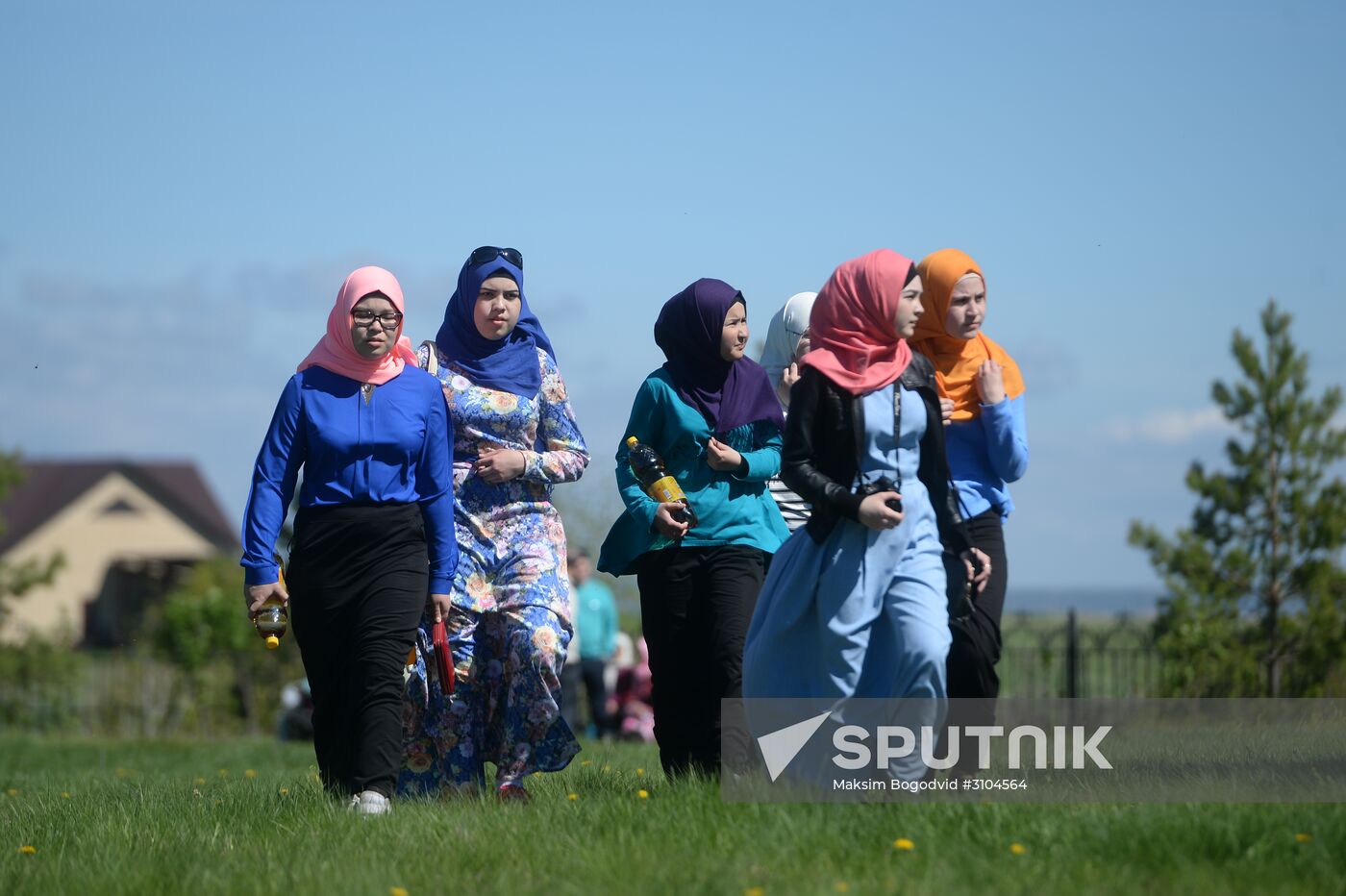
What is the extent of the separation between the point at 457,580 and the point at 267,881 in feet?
7.16

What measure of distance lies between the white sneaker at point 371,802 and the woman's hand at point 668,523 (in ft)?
5.10

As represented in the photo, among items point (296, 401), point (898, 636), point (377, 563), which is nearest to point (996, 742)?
point (898, 636)

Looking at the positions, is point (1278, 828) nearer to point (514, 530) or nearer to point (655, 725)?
point (655, 725)

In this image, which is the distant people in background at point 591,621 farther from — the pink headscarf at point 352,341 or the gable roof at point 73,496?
the gable roof at point 73,496

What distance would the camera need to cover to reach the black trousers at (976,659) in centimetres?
586

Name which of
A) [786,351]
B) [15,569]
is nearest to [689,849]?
[786,351]

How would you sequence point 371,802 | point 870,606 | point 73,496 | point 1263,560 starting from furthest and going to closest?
1. point 73,496
2. point 1263,560
3. point 371,802
4. point 870,606

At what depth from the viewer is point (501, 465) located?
652 centimetres

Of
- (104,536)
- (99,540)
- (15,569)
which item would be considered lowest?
(99,540)

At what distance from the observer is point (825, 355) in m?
5.49

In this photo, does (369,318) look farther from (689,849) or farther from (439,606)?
(689,849)

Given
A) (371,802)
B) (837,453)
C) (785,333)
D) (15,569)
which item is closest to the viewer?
(837,453)

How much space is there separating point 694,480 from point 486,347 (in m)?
1.14

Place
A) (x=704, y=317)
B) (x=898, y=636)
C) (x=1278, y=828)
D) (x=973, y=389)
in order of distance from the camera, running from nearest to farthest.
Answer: (x=1278, y=828), (x=898, y=636), (x=973, y=389), (x=704, y=317)
